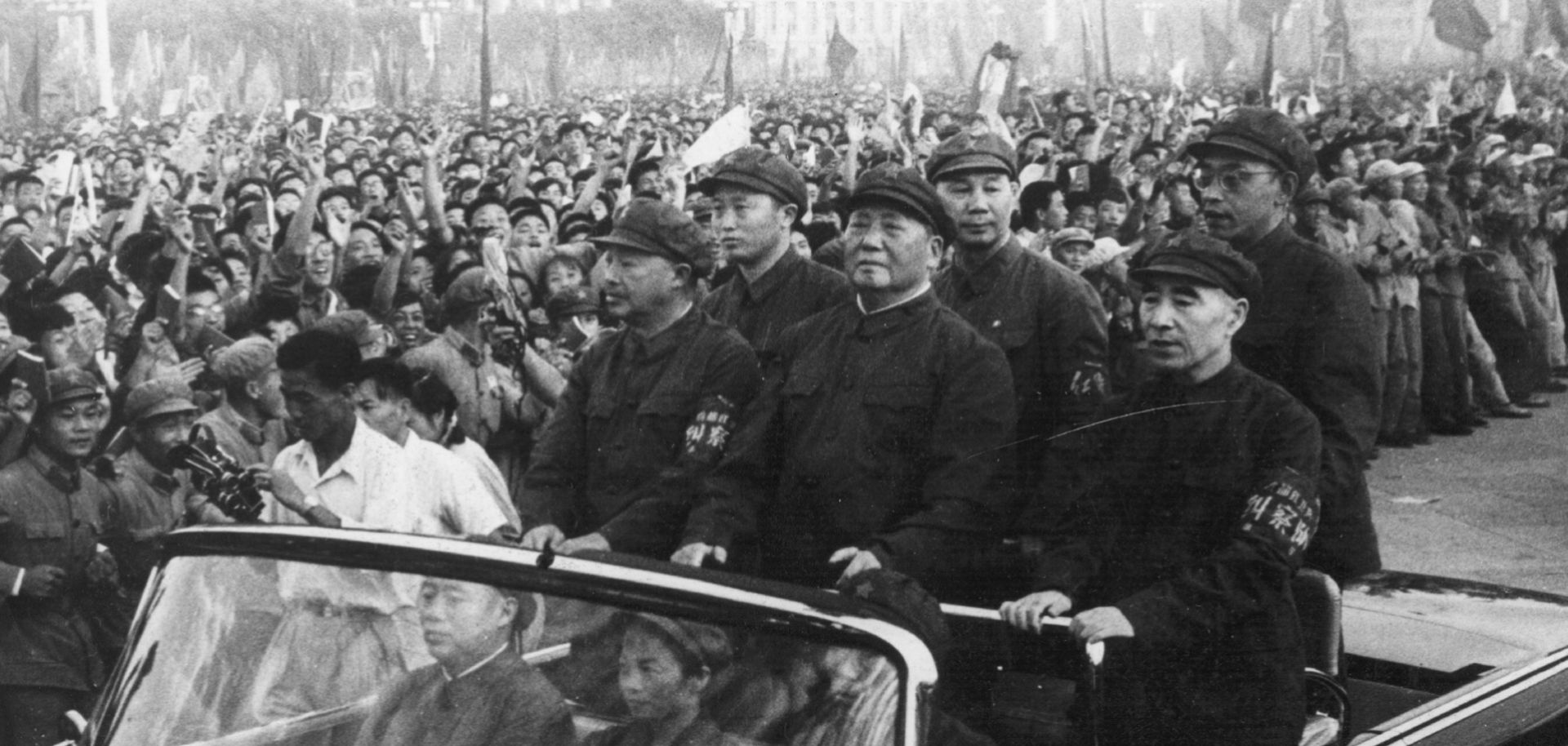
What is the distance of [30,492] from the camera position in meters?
5.05

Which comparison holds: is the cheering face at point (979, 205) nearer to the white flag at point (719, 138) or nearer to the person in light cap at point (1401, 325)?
the white flag at point (719, 138)

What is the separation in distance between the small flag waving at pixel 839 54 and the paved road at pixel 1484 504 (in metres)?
4.05

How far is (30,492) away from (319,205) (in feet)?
14.8

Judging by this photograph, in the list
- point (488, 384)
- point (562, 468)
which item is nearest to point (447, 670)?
point (562, 468)

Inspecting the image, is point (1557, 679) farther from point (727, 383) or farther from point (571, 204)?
point (571, 204)

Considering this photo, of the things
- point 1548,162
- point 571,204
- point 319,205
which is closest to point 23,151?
point 319,205

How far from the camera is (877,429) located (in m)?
4.11

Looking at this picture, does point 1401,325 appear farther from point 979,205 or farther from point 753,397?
point 753,397

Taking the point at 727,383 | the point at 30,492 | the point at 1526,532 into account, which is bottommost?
the point at 1526,532

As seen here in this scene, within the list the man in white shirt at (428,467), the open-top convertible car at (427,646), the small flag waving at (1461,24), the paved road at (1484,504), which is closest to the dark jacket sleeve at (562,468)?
the man in white shirt at (428,467)

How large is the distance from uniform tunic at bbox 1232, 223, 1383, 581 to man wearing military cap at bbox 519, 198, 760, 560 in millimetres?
1393

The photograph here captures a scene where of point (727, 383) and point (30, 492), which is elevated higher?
point (727, 383)

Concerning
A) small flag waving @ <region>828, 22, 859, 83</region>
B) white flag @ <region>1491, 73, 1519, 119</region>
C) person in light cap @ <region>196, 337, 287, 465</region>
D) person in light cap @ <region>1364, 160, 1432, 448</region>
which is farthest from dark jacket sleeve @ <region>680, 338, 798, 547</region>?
white flag @ <region>1491, 73, 1519, 119</region>

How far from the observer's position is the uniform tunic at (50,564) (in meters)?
5.00
